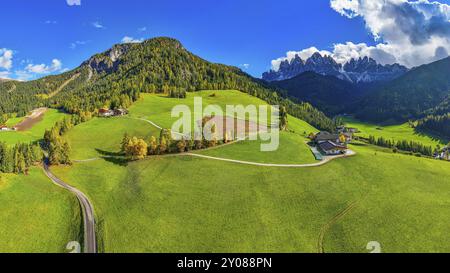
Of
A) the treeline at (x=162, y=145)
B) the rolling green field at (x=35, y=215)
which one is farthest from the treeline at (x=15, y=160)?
the treeline at (x=162, y=145)

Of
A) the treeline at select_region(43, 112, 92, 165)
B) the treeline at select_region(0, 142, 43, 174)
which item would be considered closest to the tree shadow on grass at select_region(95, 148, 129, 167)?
the treeline at select_region(43, 112, 92, 165)

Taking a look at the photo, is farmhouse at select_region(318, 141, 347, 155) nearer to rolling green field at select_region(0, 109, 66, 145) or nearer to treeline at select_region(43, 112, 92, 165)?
treeline at select_region(43, 112, 92, 165)

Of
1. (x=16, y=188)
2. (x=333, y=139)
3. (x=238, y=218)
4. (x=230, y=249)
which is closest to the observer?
(x=230, y=249)

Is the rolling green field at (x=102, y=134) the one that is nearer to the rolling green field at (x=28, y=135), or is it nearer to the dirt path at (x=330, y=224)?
the rolling green field at (x=28, y=135)

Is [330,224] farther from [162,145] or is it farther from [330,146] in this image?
[162,145]

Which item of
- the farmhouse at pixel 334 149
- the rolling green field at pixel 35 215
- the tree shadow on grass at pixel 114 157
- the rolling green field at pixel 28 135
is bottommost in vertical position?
the rolling green field at pixel 35 215
